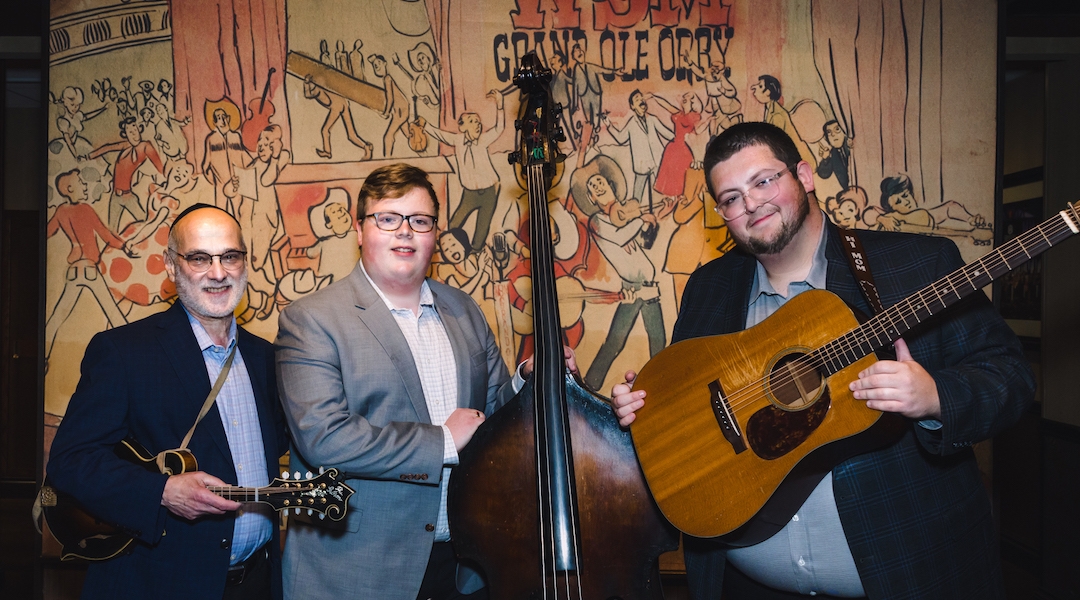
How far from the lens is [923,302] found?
1771mm

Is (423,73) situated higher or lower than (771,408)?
higher

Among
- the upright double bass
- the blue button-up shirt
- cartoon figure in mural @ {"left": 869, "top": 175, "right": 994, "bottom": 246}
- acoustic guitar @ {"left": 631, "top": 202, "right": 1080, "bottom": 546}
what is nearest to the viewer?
acoustic guitar @ {"left": 631, "top": 202, "right": 1080, "bottom": 546}

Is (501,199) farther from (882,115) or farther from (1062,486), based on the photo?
(1062,486)

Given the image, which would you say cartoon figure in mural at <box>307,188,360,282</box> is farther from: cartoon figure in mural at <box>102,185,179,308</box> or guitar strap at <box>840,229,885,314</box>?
guitar strap at <box>840,229,885,314</box>

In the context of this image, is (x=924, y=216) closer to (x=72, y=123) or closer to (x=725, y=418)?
(x=725, y=418)

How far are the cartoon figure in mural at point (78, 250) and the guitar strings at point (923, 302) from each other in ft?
11.1

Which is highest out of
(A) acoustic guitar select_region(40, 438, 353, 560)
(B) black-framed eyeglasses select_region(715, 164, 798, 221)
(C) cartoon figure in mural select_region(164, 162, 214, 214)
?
(C) cartoon figure in mural select_region(164, 162, 214, 214)

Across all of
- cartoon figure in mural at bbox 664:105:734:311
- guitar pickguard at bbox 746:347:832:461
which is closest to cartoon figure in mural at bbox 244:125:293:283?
cartoon figure in mural at bbox 664:105:734:311

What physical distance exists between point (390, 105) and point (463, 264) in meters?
0.92

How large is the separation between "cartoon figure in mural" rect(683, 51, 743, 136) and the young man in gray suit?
69.8 inches

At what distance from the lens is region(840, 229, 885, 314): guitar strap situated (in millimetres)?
1932

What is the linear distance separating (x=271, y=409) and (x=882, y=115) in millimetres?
3248

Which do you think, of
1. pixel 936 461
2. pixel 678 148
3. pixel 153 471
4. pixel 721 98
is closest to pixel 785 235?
Result: pixel 936 461

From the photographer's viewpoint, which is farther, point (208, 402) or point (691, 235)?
point (691, 235)
